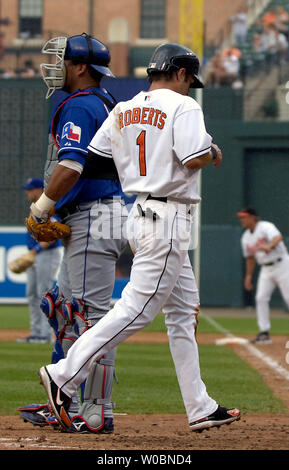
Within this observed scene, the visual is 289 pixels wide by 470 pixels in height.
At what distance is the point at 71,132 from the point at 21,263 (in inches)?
265

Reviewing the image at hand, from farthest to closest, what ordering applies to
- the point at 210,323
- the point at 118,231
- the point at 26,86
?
the point at 26,86
the point at 210,323
the point at 118,231

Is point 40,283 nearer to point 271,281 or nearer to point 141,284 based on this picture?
point 271,281

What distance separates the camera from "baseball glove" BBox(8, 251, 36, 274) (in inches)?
476

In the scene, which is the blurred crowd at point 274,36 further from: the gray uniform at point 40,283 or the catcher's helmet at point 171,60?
the catcher's helmet at point 171,60

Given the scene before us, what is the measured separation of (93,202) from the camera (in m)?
5.78

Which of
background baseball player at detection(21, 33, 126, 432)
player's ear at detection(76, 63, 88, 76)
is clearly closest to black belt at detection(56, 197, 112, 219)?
background baseball player at detection(21, 33, 126, 432)

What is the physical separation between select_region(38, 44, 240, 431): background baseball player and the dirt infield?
0.15 metres

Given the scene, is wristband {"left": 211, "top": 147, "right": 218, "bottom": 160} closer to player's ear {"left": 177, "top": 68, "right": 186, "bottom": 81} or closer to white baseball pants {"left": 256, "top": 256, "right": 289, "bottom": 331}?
player's ear {"left": 177, "top": 68, "right": 186, "bottom": 81}

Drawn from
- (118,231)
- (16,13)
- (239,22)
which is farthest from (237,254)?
(16,13)

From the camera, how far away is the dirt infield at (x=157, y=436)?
16.5 feet

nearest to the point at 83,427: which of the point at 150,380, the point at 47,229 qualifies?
the point at 47,229

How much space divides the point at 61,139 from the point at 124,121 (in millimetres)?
513

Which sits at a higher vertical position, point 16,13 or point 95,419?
point 16,13
